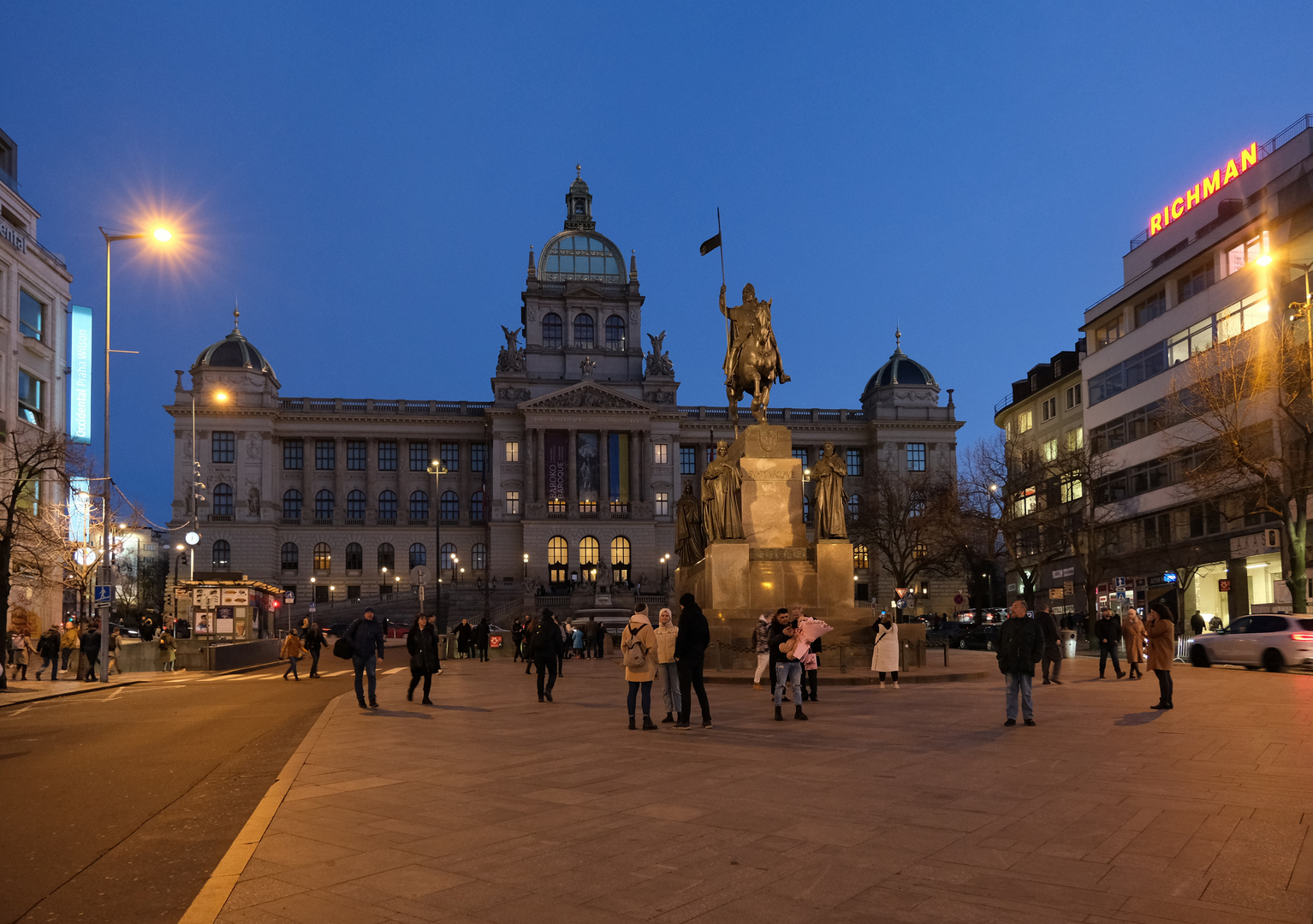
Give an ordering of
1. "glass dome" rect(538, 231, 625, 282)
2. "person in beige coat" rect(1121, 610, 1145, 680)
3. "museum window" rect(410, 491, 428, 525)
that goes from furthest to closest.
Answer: "glass dome" rect(538, 231, 625, 282), "museum window" rect(410, 491, 428, 525), "person in beige coat" rect(1121, 610, 1145, 680)

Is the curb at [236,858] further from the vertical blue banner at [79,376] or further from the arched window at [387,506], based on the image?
the arched window at [387,506]

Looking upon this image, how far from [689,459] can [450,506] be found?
926 inches

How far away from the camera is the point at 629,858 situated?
738 cm

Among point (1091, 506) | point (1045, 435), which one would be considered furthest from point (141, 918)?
point (1045, 435)

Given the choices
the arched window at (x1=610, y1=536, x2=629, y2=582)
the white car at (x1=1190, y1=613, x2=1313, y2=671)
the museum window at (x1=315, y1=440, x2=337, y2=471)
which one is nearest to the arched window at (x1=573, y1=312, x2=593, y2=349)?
the arched window at (x1=610, y1=536, x2=629, y2=582)

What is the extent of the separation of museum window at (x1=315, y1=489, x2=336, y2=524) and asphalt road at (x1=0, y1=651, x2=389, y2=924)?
83163 mm

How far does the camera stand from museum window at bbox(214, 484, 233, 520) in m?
100

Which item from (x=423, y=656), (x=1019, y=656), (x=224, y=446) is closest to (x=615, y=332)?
(x=224, y=446)

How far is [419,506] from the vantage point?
106m

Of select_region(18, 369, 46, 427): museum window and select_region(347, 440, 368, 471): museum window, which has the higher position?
select_region(347, 440, 368, 471): museum window

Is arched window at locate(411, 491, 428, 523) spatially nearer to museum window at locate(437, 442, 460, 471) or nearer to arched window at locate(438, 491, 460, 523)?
arched window at locate(438, 491, 460, 523)

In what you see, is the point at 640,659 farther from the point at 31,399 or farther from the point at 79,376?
the point at 79,376

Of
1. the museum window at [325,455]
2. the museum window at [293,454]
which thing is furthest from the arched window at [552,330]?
the museum window at [293,454]

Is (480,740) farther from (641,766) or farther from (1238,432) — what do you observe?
(1238,432)
